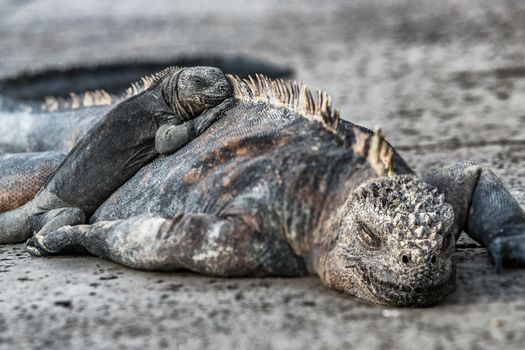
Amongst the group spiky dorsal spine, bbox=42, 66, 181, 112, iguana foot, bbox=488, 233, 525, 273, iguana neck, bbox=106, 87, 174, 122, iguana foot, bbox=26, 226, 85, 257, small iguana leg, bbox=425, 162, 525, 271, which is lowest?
iguana foot, bbox=26, 226, 85, 257

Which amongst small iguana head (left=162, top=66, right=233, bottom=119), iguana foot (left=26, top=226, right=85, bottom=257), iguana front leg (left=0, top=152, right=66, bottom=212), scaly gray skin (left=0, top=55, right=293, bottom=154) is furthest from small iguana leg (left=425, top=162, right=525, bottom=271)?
iguana front leg (left=0, top=152, right=66, bottom=212)

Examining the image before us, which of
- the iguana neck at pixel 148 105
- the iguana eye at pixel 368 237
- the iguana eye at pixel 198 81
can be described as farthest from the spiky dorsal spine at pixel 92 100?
the iguana eye at pixel 368 237

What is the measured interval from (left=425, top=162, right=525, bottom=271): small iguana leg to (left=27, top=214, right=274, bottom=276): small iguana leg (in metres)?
0.85

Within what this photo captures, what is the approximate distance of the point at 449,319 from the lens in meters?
3.49

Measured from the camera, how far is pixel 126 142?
4539 mm

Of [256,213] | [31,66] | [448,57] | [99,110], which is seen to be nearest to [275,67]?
[448,57]

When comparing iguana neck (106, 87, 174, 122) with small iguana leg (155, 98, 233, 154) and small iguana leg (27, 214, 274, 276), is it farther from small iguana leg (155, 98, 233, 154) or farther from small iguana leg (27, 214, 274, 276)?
small iguana leg (27, 214, 274, 276)

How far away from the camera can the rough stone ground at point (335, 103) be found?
3469mm

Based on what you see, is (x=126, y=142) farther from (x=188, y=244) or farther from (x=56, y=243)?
(x=188, y=244)

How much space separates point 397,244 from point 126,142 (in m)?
1.54

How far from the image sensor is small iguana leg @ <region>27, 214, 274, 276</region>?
12.7 ft

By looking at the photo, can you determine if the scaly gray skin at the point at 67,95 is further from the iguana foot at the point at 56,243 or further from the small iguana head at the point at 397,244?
→ the small iguana head at the point at 397,244

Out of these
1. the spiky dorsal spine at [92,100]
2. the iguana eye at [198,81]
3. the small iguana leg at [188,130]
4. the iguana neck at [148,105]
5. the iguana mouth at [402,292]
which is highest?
the spiky dorsal spine at [92,100]

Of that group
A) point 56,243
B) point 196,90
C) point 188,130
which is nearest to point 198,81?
point 196,90
